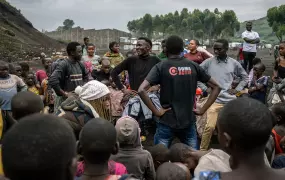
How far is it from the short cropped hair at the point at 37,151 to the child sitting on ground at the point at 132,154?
67.5 inches

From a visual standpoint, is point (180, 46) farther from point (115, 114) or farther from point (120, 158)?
point (115, 114)

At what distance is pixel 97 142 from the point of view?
2412 mm

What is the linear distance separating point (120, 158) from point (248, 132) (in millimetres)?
1605

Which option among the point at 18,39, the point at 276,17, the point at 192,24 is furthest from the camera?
the point at 192,24

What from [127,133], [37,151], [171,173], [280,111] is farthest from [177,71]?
[37,151]

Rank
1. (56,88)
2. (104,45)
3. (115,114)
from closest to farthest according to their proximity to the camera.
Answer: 1. (56,88)
2. (115,114)
3. (104,45)

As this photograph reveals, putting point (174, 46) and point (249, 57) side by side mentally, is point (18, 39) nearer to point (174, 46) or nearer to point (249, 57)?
point (249, 57)

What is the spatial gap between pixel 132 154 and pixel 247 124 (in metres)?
1.58

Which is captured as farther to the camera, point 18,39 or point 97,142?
point 18,39

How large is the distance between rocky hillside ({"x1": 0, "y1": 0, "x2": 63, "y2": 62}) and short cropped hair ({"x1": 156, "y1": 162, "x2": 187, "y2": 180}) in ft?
54.9

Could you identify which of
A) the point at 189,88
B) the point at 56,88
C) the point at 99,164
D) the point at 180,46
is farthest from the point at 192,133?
the point at 99,164

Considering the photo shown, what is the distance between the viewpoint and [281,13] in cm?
5447

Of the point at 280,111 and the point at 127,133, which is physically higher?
the point at 280,111

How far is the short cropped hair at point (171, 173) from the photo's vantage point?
2840mm
